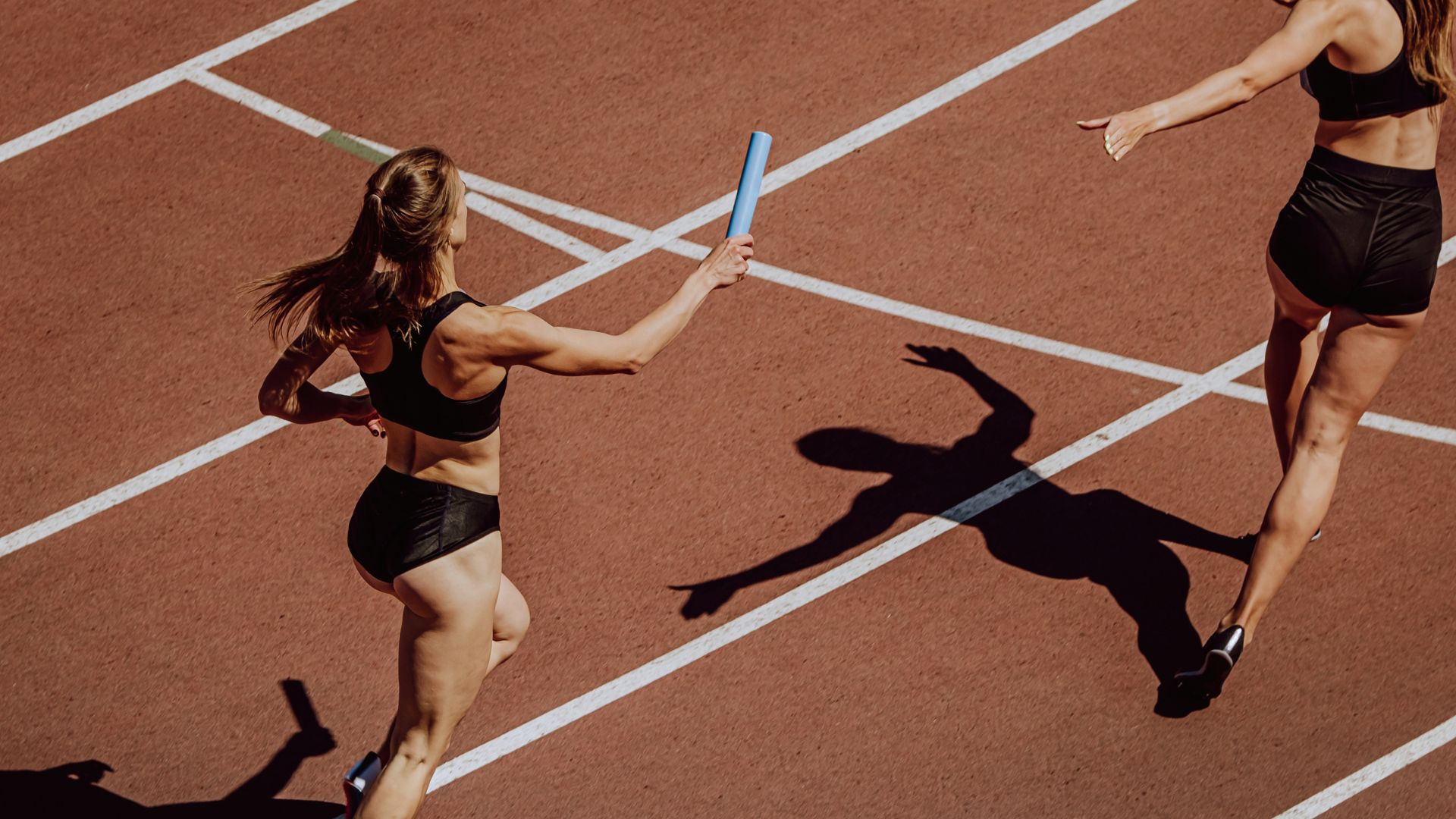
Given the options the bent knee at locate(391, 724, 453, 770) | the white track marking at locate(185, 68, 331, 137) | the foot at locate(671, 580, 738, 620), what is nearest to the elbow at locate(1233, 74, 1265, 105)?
the foot at locate(671, 580, 738, 620)

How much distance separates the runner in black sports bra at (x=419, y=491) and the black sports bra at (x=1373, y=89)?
296 cm

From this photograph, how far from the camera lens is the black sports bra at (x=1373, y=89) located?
4762 millimetres

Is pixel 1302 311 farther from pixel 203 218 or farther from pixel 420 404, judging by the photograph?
pixel 203 218

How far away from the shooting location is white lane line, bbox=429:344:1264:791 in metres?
5.56

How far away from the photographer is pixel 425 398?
4.16m

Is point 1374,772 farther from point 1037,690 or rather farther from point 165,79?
point 165,79

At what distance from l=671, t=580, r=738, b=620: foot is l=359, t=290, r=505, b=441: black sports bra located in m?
1.86

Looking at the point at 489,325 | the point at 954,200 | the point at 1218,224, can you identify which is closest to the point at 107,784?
the point at 489,325

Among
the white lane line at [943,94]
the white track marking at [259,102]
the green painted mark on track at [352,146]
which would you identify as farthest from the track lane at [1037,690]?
the white track marking at [259,102]

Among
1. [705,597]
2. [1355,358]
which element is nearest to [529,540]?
[705,597]

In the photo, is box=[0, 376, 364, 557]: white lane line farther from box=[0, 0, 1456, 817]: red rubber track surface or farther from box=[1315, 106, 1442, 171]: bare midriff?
box=[1315, 106, 1442, 171]: bare midriff

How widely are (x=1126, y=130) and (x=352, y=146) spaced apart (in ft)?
15.6

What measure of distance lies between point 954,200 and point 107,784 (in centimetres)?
472

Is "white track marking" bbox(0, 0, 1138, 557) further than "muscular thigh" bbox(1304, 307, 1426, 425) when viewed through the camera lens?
Yes
